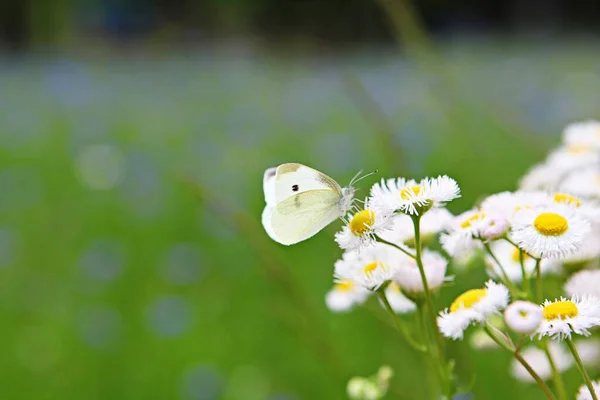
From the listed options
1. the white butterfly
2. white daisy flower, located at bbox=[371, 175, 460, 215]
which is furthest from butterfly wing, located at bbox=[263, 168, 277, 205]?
white daisy flower, located at bbox=[371, 175, 460, 215]

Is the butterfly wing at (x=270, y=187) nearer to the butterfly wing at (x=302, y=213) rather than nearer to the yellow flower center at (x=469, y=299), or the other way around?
the butterfly wing at (x=302, y=213)

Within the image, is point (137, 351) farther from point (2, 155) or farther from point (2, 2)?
point (2, 2)

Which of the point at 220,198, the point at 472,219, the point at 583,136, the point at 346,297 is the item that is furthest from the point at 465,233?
the point at 220,198

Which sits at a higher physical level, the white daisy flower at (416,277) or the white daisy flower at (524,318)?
the white daisy flower at (416,277)

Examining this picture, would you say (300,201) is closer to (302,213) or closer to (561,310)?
(302,213)

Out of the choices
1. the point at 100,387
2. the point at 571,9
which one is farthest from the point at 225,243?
the point at 571,9

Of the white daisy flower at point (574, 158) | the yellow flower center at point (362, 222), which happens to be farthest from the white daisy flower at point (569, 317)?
the white daisy flower at point (574, 158)
